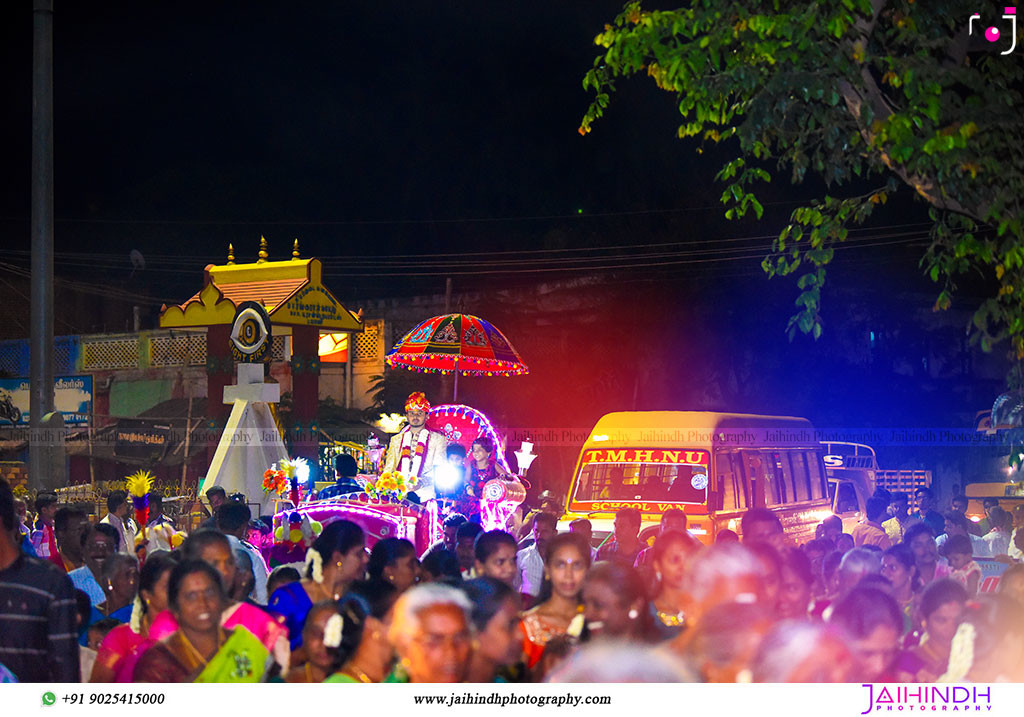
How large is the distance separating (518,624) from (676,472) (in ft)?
23.7

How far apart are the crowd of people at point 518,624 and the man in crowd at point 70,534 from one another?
6.61 ft

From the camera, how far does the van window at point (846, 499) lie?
1546 cm

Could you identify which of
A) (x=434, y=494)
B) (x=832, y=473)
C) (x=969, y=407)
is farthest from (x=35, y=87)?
(x=969, y=407)

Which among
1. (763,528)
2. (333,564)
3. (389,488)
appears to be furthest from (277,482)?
(333,564)

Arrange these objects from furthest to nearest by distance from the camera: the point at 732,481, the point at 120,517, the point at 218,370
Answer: the point at 218,370
the point at 732,481
the point at 120,517

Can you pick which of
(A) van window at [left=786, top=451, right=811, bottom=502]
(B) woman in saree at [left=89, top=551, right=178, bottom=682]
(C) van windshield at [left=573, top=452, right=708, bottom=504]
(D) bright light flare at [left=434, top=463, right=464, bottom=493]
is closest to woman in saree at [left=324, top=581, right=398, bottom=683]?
(B) woman in saree at [left=89, top=551, right=178, bottom=682]

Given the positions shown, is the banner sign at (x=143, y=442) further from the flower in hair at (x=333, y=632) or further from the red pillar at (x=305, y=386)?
the flower in hair at (x=333, y=632)

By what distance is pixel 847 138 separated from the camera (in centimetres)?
703

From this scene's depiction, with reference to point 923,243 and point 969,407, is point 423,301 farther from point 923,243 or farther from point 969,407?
point 969,407

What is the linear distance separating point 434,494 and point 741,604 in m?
7.84

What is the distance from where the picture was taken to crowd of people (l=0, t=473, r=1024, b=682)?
442 cm

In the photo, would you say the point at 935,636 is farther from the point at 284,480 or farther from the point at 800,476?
the point at 800,476

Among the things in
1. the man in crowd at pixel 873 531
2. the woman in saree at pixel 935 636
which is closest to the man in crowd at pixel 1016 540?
the man in crowd at pixel 873 531

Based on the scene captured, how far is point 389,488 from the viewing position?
11.7 meters
